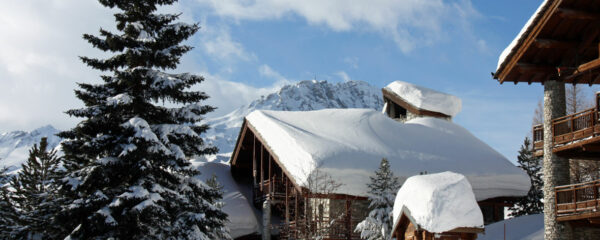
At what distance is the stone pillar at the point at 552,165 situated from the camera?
60.8ft

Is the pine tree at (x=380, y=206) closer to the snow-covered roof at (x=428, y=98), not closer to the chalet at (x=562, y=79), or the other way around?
the chalet at (x=562, y=79)

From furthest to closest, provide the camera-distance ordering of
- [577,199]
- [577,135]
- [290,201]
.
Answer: [290,201] → [577,135] → [577,199]

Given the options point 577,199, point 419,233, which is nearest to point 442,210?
point 419,233

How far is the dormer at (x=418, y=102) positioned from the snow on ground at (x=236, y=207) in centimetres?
1263

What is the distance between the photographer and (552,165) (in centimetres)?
1900

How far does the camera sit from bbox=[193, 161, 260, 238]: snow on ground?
3169 centimetres

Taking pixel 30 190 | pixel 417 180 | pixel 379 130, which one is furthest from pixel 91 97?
pixel 379 130

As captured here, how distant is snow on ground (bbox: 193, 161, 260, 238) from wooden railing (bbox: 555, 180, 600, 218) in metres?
16.7

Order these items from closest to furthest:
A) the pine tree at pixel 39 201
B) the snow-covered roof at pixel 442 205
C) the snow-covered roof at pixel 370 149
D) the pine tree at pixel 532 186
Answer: the snow-covered roof at pixel 442 205, the pine tree at pixel 39 201, the snow-covered roof at pixel 370 149, the pine tree at pixel 532 186

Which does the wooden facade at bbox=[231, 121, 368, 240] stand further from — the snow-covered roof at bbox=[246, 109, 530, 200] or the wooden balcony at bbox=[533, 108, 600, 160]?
the wooden balcony at bbox=[533, 108, 600, 160]

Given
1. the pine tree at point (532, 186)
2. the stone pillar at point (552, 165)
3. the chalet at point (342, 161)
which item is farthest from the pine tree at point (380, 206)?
the pine tree at point (532, 186)

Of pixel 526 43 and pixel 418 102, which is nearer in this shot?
pixel 526 43

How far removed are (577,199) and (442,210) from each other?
18.4 feet

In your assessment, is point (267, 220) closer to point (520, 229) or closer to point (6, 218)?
point (6, 218)
